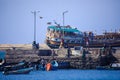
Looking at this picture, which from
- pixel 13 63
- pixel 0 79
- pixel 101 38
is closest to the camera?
pixel 0 79

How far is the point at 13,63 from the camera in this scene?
74250mm

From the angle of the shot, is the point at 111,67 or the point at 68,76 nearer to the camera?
the point at 68,76

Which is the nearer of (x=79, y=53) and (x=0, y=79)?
(x=0, y=79)

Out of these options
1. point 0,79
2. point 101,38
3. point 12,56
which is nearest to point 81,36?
point 101,38

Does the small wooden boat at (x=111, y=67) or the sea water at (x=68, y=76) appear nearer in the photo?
the sea water at (x=68, y=76)

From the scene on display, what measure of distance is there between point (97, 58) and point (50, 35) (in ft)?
56.4

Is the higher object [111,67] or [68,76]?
[111,67]

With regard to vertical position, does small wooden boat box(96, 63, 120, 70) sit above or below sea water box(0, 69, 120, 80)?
above

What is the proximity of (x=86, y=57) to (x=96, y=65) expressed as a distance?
215 cm

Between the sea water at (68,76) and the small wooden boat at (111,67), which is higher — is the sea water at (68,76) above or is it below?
below

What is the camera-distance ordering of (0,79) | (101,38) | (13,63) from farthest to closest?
1. (101,38)
2. (13,63)
3. (0,79)

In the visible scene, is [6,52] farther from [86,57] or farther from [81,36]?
[81,36]

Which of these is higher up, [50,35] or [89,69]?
[50,35]

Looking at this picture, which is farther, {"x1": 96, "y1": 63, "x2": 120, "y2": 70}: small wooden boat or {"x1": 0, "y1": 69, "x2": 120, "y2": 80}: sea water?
{"x1": 96, "y1": 63, "x2": 120, "y2": 70}: small wooden boat
